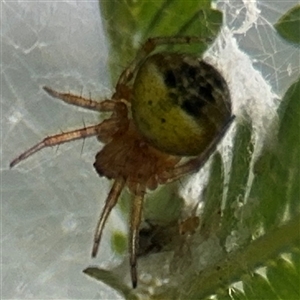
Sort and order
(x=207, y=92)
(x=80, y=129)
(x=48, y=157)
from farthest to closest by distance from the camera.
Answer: (x=48, y=157) < (x=80, y=129) < (x=207, y=92)

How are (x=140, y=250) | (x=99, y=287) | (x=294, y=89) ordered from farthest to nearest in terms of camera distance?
(x=99, y=287), (x=140, y=250), (x=294, y=89)

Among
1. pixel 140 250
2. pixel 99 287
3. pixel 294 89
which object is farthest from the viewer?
pixel 99 287

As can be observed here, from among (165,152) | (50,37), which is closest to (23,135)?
(50,37)

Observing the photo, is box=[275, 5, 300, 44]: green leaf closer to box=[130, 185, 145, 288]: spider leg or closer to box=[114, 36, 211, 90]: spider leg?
box=[114, 36, 211, 90]: spider leg

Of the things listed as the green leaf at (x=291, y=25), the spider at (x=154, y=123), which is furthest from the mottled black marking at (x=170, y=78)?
the green leaf at (x=291, y=25)

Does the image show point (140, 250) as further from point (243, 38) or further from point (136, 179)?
point (243, 38)

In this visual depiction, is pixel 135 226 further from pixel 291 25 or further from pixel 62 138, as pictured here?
pixel 291 25

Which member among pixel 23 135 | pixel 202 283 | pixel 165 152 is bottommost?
pixel 202 283

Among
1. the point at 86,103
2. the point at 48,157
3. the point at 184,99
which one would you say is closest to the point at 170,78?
the point at 184,99
